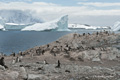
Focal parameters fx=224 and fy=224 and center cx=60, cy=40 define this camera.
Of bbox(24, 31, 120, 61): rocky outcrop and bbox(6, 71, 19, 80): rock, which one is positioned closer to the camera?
bbox(6, 71, 19, 80): rock

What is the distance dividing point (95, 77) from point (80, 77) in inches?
75.2

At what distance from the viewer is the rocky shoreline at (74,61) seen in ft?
92.3

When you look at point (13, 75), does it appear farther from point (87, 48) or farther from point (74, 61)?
point (87, 48)

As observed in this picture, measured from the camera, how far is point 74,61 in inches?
1734

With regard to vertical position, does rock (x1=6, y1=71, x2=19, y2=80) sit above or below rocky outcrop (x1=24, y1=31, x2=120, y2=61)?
below

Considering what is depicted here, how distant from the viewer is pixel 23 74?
1054 inches

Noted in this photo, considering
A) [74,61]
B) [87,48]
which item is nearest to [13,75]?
[74,61]

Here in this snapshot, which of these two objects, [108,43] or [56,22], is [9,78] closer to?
[108,43]

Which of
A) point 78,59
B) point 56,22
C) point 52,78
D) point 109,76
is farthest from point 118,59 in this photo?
point 56,22

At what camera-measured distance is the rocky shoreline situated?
28128mm

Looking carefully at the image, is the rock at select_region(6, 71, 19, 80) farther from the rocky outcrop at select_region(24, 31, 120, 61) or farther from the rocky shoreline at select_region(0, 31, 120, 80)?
the rocky outcrop at select_region(24, 31, 120, 61)

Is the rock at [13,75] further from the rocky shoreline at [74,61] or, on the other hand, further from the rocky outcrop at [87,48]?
the rocky outcrop at [87,48]

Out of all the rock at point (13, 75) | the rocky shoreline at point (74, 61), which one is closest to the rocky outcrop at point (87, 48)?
the rocky shoreline at point (74, 61)

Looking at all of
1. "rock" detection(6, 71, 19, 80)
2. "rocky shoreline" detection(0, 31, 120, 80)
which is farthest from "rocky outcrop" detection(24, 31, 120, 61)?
"rock" detection(6, 71, 19, 80)
